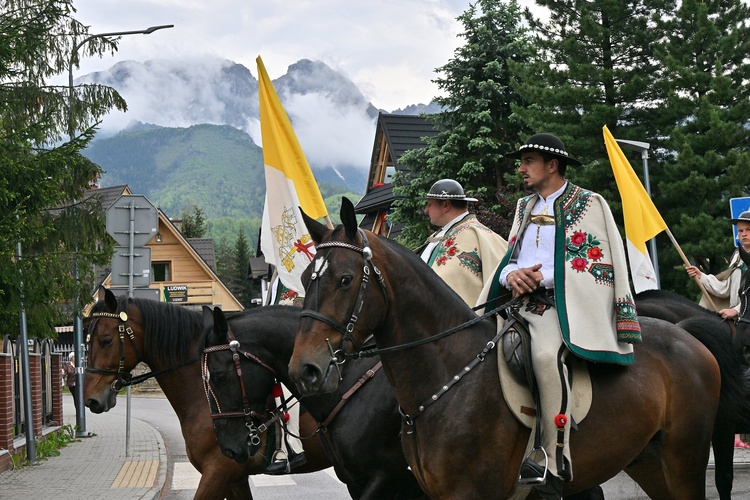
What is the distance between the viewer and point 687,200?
24.9m

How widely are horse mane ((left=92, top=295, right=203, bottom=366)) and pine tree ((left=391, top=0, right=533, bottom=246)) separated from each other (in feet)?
59.9

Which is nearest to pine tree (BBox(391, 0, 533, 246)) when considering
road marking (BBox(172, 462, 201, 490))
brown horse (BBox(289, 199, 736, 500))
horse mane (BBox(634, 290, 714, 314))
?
road marking (BBox(172, 462, 201, 490))

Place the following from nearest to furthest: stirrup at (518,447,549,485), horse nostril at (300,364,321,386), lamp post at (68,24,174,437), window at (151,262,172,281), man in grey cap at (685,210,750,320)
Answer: horse nostril at (300,364,321,386) < stirrup at (518,447,549,485) < man in grey cap at (685,210,750,320) < lamp post at (68,24,174,437) < window at (151,262,172,281)

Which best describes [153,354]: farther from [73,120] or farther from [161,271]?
[161,271]

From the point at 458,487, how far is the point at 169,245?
169ft

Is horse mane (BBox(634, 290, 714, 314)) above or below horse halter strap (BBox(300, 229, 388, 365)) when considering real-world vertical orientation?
below

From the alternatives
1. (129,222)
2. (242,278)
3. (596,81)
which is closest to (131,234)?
(129,222)

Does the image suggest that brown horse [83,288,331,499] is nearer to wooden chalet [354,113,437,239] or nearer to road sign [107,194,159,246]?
road sign [107,194,159,246]

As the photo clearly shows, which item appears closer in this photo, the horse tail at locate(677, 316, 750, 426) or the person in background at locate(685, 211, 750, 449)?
the horse tail at locate(677, 316, 750, 426)

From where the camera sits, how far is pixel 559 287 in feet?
18.8

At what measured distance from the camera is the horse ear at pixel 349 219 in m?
4.99

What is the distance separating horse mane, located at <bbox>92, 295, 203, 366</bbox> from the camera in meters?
8.42

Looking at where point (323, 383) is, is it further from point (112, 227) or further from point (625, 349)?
point (112, 227)

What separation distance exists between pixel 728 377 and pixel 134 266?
11.3m
